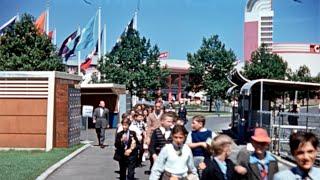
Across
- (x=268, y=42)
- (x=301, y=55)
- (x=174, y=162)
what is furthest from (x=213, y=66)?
(x=268, y=42)

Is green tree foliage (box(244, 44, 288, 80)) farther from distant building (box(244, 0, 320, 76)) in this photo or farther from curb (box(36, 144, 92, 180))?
distant building (box(244, 0, 320, 76))

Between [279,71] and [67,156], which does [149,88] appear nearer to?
[279,71]

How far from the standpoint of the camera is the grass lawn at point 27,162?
505 inches

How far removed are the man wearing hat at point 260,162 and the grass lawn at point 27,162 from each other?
771 cm

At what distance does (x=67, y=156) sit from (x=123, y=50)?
120 feet

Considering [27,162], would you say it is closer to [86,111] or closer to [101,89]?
[86,111]

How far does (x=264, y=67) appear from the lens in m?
68.1

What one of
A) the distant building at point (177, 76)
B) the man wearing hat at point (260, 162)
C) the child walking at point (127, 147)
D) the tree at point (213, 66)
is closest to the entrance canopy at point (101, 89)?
the child walking at point (127, 147)

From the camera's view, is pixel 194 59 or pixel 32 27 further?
pixel 194 59

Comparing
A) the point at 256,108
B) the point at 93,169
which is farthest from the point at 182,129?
the point at 256,108

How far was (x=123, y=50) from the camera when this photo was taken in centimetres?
5388

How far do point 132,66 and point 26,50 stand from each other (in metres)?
14.8

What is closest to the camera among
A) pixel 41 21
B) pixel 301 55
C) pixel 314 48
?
pixel 41 21

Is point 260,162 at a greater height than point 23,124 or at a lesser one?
greater
